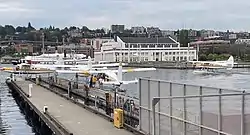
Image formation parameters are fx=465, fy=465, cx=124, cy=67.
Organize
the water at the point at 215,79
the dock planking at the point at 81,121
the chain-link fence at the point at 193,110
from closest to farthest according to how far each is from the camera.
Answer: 1. the chain-link fence at the point at 193,110
2. the dock planking at the point at 81,121
3. the water at the point at 215,79

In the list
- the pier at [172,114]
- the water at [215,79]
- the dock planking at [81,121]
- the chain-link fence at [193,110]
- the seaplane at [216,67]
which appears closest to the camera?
the chain-link fence at [193,110]

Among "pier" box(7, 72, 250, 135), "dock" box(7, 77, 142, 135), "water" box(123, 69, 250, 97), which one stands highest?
"pier" box(7, 72, 250, 135)

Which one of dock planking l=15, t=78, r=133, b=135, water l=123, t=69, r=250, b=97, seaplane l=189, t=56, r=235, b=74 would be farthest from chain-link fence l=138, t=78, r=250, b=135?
seaplane l=189, t=56, r=235, b=74

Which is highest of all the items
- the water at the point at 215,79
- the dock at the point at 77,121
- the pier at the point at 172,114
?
the pier at the point at 172,114

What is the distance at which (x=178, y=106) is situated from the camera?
57.8 feet

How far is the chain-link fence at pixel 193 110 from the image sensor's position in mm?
12984

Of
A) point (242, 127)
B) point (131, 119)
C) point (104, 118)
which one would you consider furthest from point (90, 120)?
point (242, 127)

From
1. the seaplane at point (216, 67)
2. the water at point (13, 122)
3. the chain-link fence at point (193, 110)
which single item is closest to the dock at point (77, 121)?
the chain-link fence at point (193, 110)

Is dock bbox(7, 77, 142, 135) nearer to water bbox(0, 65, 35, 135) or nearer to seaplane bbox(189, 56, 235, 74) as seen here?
water bbox(0, 65, 35, 135)

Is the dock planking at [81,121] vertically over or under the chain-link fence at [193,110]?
under

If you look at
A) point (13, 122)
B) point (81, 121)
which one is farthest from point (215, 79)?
point (81, 121)

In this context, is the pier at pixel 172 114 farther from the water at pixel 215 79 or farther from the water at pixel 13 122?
the water at pixel 215 79

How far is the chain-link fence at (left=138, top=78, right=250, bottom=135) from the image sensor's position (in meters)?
13.0

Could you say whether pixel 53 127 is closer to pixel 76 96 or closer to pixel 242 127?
pixel 242 127
